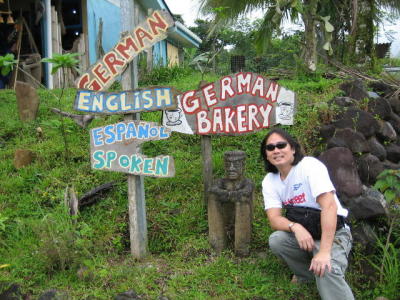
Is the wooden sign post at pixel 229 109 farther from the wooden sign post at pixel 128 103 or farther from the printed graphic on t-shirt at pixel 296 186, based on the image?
the printed graphic on t-shirt at pixel 296 186

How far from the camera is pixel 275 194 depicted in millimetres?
3143

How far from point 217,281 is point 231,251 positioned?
50 centimetres

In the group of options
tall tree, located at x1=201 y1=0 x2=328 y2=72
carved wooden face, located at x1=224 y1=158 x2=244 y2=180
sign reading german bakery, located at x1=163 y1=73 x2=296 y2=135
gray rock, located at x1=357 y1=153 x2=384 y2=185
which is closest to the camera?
carved wooden face, located at x1=224 y1=158 x2=244 y2=180

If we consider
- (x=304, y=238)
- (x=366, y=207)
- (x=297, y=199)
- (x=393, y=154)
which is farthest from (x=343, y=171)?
(x=393, y=154)

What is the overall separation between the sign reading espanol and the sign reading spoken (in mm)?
415

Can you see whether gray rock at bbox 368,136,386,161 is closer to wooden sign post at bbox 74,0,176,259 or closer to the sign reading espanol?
wooden sign post at bbox 74,0,176,259

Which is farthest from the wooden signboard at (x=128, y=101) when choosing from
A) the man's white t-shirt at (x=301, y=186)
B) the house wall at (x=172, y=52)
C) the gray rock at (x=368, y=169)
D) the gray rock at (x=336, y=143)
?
the house wall at (x=172, y=52)

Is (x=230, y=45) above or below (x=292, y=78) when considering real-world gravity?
above

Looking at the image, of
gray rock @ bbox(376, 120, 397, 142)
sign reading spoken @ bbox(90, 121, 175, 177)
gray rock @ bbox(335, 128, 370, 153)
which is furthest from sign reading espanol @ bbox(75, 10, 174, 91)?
gray rock @ bbox(376, 120, 397, 142)

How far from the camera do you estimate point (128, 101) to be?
3703 millimetres

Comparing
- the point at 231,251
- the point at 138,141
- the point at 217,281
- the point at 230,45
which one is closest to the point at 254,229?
the point at 231,251

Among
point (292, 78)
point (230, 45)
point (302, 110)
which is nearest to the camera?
point (302, 110)

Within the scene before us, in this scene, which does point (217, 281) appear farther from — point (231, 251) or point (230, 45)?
point (230, 45)

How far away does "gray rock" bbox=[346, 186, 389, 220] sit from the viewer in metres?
3.44
